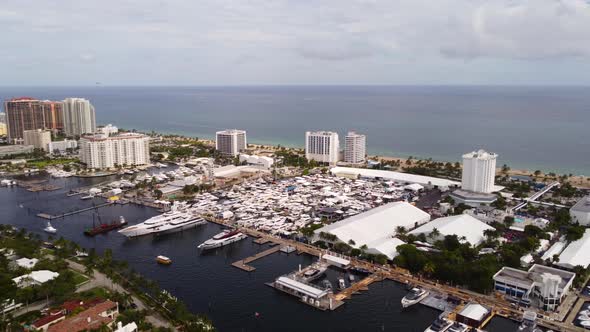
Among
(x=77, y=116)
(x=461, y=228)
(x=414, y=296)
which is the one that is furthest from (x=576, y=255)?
(x=77, y=116)

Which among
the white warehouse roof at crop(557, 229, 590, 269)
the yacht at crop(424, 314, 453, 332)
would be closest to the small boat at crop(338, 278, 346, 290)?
the yacht at crop(424, 314, 453, 332)

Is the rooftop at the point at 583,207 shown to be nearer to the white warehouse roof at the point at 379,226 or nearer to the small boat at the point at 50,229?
the white warehouse roof at the point at 379,226

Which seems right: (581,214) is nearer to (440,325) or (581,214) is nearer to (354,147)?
(440,325)

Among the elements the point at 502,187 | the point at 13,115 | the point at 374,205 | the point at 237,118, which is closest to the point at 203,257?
the point at 374,205

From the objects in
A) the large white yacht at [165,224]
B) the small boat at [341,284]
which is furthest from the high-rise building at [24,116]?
the small boat at [341,284]

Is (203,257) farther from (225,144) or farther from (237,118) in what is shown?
(237,118)

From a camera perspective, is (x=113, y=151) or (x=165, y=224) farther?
→ (x=113, y=151)
